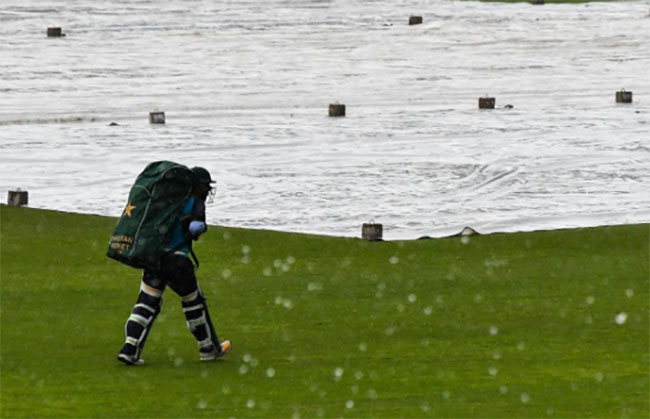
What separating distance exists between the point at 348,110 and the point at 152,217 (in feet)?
56.5

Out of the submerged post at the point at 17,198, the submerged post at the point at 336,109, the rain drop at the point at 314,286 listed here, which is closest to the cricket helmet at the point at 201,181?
the rain drop at the point at 314,286

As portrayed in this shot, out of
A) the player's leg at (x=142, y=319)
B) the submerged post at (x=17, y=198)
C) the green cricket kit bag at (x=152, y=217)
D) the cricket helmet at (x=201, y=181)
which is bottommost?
the submerged post at (x=17, y=198)

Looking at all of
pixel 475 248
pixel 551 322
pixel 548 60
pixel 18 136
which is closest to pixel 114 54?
pixel 548 60

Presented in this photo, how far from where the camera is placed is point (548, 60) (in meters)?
36.8

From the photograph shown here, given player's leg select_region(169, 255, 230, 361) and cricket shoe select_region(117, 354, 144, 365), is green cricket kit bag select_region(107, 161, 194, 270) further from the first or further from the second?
cricket shoe select_region(117, 354, 144, 365)

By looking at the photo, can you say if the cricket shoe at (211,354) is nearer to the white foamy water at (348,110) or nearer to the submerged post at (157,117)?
the white foamy water at (348,110)

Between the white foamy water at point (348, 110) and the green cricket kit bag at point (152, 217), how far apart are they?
21.3ft

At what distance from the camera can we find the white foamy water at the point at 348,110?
20.6 m

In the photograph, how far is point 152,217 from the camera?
12.1 meters

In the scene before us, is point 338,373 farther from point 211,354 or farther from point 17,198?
point 17,198

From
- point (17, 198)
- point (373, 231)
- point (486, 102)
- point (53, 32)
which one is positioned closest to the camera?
point (373, 231)

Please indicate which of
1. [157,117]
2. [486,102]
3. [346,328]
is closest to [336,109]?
[486,102]

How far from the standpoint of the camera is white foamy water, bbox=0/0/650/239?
20609mm

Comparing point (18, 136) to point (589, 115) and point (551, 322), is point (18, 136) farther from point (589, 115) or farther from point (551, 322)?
point (551, 322)
